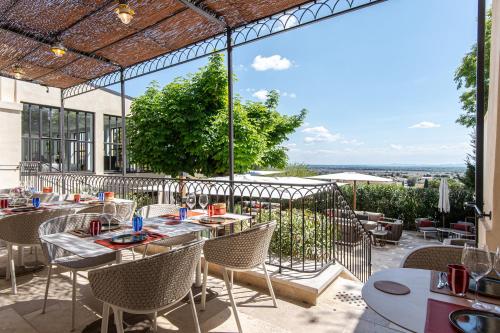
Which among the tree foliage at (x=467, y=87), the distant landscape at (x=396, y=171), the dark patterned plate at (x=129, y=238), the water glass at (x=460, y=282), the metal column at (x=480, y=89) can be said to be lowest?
the distant landscape at (x=396, y=171)

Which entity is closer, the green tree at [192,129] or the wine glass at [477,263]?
the wine glass at [477,263]

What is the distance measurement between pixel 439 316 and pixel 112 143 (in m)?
15.9

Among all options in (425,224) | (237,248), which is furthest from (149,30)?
(425,224)

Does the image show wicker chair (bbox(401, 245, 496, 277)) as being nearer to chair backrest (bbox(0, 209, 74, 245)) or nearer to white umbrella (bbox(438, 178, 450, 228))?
chair backrest (bbox(0, 209, 74, 245))

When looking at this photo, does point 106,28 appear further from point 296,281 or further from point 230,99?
point 296,281

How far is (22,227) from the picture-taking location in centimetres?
303

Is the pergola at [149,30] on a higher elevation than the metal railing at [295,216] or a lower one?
higher

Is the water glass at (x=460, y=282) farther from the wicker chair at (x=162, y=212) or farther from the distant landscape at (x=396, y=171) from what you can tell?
the distant landscape at (x=396, y=171)

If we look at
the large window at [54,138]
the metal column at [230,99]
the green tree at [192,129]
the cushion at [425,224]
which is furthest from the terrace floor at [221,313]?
the large window at [54,138]

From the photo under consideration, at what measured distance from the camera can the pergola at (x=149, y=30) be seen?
3.32m

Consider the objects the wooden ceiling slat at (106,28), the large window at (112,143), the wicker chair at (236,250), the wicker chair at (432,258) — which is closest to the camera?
the wicker chair at (432,258)

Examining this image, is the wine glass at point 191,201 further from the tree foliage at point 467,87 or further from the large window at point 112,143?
the tree foliage at point 467,87

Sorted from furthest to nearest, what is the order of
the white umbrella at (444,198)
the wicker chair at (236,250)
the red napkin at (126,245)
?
the white umbrella at (444,198) → the wicker chair at (236,250) → the red napkin at (126,245)

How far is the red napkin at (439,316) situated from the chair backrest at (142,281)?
1300mm
